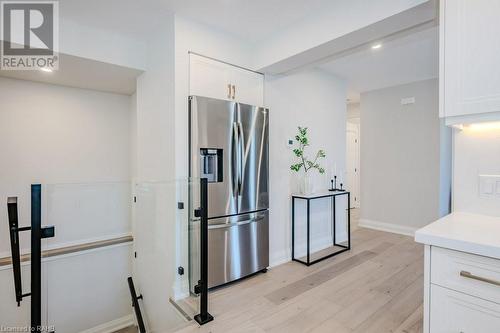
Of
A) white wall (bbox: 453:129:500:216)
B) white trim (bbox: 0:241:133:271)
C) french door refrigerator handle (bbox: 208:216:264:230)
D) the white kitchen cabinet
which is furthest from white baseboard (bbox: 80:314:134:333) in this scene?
white wall (bbox: 453:129:500:216)

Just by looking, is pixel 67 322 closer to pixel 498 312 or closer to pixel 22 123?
pixel 22 123

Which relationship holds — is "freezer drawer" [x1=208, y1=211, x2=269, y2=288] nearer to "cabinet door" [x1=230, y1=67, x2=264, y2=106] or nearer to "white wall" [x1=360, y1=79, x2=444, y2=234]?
"cabinet door" [x1=230, y1=67, x2=264, y2=106]

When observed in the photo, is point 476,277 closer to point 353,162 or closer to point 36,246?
point 36,246

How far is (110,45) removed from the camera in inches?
108

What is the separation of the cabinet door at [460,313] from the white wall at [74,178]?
306cm

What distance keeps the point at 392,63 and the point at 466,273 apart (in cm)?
337

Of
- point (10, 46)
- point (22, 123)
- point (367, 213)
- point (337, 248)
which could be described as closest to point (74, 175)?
point (22, 123)

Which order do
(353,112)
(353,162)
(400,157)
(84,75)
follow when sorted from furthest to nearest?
1. (353,162)
2. (353,112)
3. (400,157)
4. (84,75)

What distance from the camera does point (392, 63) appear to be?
3633 millimetres

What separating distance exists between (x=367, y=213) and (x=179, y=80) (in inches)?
171

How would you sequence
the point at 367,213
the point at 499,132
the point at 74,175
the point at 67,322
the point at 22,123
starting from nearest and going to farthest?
the point at 499,132, the point at 67,322, the point at 22,123, the point at 74,175, the point at 367,213

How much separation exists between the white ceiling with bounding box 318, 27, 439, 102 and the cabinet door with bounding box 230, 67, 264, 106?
1021 mm

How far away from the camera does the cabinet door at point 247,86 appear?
283 cm

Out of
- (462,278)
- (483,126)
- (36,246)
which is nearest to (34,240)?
(36,246)
